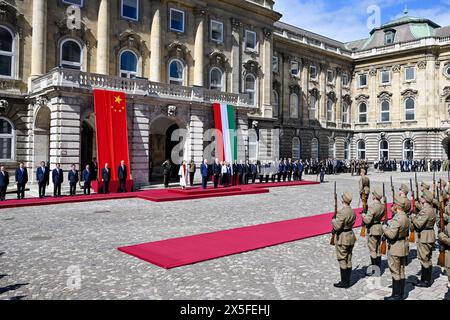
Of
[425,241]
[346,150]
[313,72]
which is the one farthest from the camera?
[346,150]

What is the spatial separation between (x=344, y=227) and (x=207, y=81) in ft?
88.9

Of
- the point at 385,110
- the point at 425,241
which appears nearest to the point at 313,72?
the point at 385,110

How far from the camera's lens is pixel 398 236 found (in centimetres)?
Answer: 650

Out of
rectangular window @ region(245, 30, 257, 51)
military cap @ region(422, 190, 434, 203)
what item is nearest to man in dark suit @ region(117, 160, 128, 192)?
military cap @ region(422, 190, 434, 203)

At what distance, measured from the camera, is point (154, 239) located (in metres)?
10.6

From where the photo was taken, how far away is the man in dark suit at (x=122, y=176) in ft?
68.1

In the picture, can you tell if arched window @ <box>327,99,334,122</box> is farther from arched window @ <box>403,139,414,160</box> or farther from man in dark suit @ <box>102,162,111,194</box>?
man in dark suit @ <box>102,162,111,194</box>

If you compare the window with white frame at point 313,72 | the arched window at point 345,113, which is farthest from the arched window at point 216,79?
the arched window at point 345,113

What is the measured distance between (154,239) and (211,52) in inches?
994

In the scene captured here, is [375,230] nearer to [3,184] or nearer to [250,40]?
[3,184]

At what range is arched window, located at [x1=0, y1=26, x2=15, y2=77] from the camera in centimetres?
2312
